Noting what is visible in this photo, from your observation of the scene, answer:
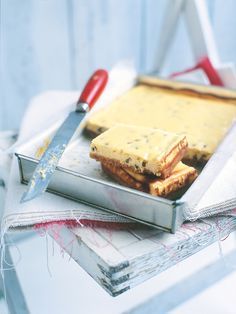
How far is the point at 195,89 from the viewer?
2.36ft

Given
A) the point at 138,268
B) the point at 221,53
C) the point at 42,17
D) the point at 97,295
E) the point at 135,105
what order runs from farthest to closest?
1. the point at 221,53
2. the point at 42,17
3. the point at 135,105
4. the point at 97,295
5. the point at 138,268

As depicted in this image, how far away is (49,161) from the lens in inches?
19.4

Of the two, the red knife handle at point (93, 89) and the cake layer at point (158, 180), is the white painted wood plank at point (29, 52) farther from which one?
the cake layer at point (158, 180)

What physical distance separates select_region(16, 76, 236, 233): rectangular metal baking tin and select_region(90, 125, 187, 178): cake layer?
0.04 metres

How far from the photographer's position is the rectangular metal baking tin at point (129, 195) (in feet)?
1.39

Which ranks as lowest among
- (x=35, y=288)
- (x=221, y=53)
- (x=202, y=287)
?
(x=35, y=288)

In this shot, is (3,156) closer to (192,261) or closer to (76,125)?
(76,125)

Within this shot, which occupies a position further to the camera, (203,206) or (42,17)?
(42,17)

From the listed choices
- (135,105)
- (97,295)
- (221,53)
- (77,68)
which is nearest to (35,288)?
(97,295)

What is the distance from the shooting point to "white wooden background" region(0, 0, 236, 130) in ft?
2.83

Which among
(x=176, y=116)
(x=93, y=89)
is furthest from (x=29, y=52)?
(x=176, y=116)

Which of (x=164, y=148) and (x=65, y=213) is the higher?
(x=164, y=148)

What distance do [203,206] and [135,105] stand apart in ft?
0.87

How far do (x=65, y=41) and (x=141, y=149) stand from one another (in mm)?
518
